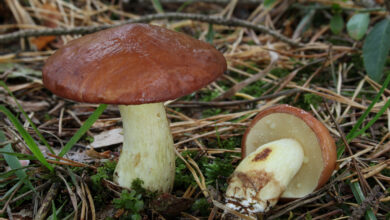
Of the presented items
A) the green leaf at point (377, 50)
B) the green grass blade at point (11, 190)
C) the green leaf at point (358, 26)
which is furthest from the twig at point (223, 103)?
the green grass blade at point (11, 190)

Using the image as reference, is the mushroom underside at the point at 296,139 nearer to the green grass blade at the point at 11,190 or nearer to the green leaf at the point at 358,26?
the green grass blade at the point at 11,190

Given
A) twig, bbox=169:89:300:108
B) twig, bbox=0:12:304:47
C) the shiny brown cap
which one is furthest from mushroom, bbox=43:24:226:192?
twig, bbox=0:12:304:47

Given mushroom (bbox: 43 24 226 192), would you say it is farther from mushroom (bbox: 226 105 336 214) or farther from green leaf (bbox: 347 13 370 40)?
green leaf (bbox: 347 13 370 40)

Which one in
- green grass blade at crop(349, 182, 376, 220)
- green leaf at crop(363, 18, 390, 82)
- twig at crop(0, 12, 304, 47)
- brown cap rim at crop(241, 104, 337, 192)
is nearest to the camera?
brown cap rim at crop(241, 104, 337, 192)

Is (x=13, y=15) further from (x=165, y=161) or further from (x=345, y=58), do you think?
(x=345, y=58)

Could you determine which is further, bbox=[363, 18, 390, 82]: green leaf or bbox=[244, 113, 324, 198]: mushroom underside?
bbox=[363, 18, 390, 82]: green leaf

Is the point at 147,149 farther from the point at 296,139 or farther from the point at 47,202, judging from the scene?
the point at 296,139

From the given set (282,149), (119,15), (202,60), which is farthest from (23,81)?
(282,149)
